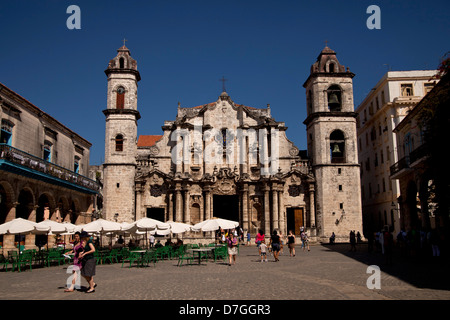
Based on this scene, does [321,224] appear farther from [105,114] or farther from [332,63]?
[105,114]

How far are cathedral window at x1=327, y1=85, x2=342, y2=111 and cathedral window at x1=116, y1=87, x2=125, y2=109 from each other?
19.4m

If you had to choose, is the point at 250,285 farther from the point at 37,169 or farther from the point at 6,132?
the point at 6,132

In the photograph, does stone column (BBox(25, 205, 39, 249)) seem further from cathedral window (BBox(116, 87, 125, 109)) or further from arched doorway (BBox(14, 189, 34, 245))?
cathedral window (BBox(116, 87, 125, 109))

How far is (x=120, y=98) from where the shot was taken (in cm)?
3856

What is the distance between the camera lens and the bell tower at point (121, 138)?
120 ft

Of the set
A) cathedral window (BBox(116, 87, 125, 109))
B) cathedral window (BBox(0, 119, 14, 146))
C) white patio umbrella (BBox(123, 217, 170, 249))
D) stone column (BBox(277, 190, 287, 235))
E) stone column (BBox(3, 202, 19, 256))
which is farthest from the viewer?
cathedral window (BBox(116, 87, 125, 109))

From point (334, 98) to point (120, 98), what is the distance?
797 inches

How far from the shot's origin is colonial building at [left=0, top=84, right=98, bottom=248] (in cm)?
2333

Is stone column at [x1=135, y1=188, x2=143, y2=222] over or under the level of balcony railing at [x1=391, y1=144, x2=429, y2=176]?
under

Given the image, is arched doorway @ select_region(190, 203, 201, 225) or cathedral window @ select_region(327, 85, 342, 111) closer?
arched doorway @ select_region(190, 203, 201, 225)

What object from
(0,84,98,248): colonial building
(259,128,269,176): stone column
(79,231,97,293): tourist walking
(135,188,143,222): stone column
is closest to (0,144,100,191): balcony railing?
(0,84,98,248): colonial building

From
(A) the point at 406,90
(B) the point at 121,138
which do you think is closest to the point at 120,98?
(B) the point at 121,138

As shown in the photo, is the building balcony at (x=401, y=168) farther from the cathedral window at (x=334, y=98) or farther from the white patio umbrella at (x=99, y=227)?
the white patio umbrella at (x=99, y=227)
